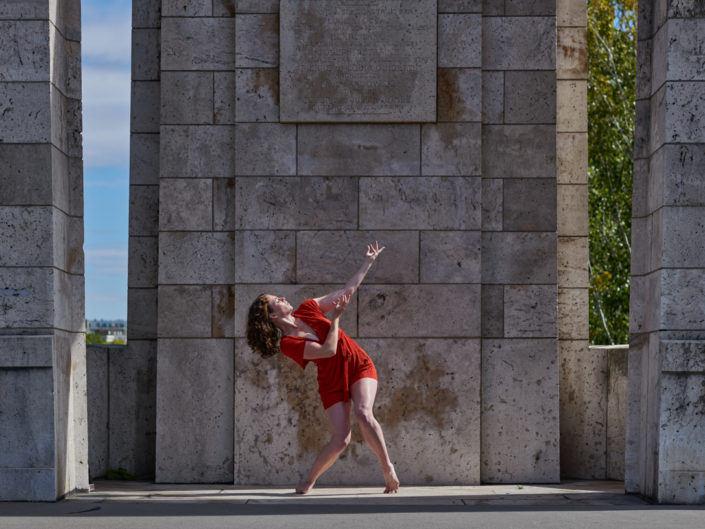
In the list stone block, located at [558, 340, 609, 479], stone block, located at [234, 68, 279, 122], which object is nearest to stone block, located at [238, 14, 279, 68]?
stone block, located at [234, 68, 279, 122]

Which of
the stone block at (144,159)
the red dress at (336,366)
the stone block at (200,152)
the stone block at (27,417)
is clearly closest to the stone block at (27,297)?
the stone block at (27,417)

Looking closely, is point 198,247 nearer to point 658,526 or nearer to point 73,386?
point 73,386

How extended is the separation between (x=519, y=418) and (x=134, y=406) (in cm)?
418

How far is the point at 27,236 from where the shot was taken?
379 inches

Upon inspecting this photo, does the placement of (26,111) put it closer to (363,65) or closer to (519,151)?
(363,65)

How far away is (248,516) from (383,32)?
17.3 feet

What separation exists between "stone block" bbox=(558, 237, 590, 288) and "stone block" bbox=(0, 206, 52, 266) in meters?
5.52

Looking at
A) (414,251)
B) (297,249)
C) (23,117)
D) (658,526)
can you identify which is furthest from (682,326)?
(23,117)

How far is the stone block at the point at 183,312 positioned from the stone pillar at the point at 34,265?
1338 mm

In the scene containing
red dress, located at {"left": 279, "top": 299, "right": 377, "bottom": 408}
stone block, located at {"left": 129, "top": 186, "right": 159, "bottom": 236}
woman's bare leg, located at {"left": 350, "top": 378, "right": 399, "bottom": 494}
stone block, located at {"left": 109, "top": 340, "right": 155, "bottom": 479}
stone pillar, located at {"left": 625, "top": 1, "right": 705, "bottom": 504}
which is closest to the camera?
stone pillar, located at {"left": 625, "top": 1, "right": 705, "bottom": 504}

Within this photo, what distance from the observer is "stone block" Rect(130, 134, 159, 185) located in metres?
11.9

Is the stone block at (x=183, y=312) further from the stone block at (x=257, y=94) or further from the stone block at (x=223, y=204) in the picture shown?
the stone block at (x=257, y=94)

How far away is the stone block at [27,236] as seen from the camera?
9617 mm

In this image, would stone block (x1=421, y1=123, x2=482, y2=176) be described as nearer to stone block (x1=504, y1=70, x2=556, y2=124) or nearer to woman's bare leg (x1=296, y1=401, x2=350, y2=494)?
stone block (x1=504, y1=70, x2=556, y2=124)
